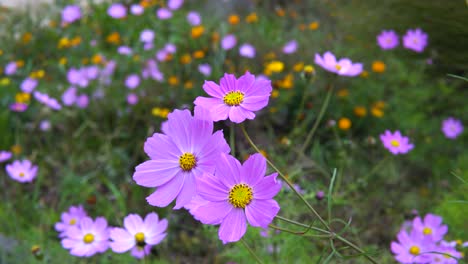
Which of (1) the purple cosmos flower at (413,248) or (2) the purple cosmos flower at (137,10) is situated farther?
(2) the purple cosmos flower at (137,10)

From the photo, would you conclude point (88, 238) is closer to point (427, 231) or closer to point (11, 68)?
point (427, 231)

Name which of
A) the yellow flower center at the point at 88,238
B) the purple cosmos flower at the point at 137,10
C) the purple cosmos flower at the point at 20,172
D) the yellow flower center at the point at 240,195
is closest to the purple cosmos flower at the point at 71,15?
the purple cosmos flower at the point at 137,10

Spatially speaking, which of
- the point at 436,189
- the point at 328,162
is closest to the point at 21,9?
the point at 328,162

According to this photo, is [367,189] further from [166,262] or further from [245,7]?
[245,7]

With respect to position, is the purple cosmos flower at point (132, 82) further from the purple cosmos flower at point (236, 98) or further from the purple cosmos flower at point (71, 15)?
the purple cosmos flower at point (236, 98)

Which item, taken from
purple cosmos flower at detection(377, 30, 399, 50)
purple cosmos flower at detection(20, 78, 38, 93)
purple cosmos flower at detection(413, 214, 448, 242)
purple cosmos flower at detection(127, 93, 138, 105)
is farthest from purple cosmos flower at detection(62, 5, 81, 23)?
purple cosmos flower at detection(413, 214, 448, 242)

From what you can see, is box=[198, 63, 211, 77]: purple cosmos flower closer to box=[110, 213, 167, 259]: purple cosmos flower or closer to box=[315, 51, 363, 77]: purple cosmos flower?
box=[315, 51, 363, 77]: purple cosmos flower
